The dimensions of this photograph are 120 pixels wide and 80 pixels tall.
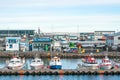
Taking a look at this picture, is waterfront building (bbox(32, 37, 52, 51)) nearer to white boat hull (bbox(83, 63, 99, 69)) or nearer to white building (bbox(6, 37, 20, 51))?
white building (bbox(6, 37, 20, 51))

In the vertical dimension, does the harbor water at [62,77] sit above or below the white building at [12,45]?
below

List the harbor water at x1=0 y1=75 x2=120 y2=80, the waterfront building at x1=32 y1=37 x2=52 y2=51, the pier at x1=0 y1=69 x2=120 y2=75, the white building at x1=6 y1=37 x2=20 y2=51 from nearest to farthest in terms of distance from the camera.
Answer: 1. the harbor water at x1=0 y1=75 x2=120 y2=80
2. the pier at x1=0 y1=69 x2=120 y2=75
3. the white building at x1=6 y1=37 x2=20 y2=51
4. the waterfront building at x1=32 y1=37 x2=52 y2=51

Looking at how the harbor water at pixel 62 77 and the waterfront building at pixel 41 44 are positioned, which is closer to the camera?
the harbor water at pixel 62 77

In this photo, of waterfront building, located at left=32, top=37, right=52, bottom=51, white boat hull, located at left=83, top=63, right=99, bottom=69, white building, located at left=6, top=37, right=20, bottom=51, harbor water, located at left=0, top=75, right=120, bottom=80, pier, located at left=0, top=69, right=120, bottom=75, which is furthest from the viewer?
waterfront building, located at left=32, top=37, right=52, bottom=51

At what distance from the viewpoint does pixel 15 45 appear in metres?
59.1

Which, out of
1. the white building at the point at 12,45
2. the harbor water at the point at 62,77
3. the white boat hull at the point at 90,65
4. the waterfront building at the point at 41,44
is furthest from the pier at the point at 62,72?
the waterfront building at the point at 41,44

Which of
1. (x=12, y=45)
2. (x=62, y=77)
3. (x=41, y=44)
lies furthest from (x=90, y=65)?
(x=12, y=45)

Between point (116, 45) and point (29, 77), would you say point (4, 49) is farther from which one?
point (29, 77)

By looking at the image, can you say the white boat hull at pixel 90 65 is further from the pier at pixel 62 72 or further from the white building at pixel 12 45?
the white building at pixel 12 45

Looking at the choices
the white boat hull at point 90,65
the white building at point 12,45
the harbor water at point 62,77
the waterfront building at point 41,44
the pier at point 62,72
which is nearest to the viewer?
the harbor water at point 62,77

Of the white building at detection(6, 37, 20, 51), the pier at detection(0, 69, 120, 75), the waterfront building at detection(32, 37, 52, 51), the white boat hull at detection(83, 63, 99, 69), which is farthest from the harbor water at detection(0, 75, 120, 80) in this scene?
the waterfront building at detection(32, 37, 52, 51)

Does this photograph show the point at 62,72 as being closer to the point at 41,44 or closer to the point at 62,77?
the point at 62,77

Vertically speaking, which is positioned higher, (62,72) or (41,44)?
(41,44)

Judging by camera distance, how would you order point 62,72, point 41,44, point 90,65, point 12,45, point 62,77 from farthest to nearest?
point 41,44 → point 12,45 → point 90,65 → point 62,72 → point 62,77
